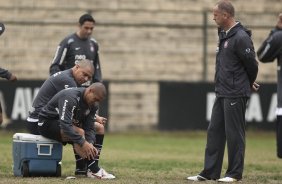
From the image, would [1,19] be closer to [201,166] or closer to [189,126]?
[189,126]

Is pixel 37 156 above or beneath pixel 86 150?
beneath

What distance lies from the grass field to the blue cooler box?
19cm

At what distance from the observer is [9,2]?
90.8 ft

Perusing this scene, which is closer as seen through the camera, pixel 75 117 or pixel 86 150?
pixel 86 150

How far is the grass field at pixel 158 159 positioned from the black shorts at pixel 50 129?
55 cm

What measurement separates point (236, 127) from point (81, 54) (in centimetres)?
441

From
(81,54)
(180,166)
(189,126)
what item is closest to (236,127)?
(180,166)

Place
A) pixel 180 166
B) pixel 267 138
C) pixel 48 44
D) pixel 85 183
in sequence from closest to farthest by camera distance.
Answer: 1. pixel 85 183
2. pixel 180 166
3. pixel 267 138
4. pixel 48 44

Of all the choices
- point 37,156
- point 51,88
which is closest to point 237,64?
point 51,88

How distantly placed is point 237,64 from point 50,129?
2.53m

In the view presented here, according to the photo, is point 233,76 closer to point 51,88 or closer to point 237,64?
point 237,64

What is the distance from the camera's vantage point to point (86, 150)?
460 inches

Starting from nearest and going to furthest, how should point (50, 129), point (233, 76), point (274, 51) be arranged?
point (233, 76) < point (50, 129) < point (274, 51)

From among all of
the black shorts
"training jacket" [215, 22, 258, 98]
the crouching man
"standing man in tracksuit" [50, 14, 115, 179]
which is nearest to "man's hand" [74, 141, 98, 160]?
the crouching man
